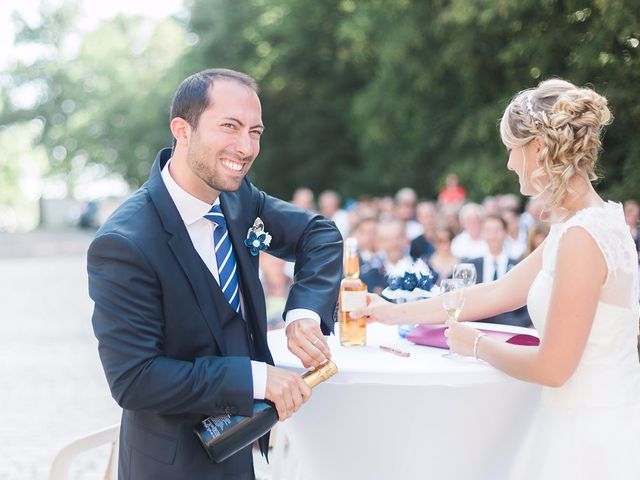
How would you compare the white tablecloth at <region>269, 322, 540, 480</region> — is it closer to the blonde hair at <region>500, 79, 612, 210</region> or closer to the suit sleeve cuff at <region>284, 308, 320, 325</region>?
the suit sleeve cuff at <region>284, 308, 320, 325</region>

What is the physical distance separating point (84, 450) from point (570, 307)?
79.0 inches

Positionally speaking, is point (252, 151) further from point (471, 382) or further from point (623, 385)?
point (623, 385)

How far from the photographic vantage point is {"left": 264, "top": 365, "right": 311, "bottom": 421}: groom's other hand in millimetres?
2193

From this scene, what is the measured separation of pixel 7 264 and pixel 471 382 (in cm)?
2299

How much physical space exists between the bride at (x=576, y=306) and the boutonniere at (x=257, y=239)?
31.9 inches

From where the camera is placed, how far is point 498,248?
710 cm

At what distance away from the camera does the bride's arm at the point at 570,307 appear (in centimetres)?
221

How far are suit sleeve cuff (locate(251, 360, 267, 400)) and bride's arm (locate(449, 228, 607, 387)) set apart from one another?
82 centimetres

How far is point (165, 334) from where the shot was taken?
2184 mm

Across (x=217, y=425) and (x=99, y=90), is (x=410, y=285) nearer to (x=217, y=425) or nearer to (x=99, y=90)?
(x=217, y=425)

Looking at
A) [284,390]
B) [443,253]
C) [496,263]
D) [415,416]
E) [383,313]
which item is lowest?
[415,416]

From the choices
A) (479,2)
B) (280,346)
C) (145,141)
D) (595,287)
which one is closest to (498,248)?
(280,346)

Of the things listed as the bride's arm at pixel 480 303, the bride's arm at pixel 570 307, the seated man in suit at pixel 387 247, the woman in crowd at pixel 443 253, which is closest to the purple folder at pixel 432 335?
the bride's arm at pixel 480 303

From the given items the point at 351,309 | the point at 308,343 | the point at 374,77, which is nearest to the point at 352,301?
the point at 351,309
